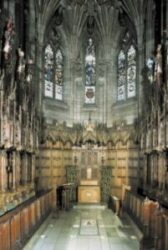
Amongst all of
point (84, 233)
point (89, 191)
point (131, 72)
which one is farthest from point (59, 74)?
point (84, 233)

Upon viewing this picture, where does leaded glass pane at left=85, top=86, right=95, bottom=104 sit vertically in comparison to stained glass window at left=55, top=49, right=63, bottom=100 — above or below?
below

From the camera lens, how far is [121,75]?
3262cm

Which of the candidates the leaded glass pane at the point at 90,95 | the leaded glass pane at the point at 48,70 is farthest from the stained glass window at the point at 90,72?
the leaded glass pane at the point at 48,70

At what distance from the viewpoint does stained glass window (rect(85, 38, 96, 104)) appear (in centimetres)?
3309

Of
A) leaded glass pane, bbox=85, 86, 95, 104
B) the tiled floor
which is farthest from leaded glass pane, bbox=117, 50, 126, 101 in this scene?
the tiled floor

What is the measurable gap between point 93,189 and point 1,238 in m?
18.6

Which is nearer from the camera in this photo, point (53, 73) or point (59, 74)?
point (53, 73)

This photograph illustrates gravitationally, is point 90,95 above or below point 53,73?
below

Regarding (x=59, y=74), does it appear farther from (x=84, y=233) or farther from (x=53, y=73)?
(x=84, y=233)

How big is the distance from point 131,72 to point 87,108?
4.57m

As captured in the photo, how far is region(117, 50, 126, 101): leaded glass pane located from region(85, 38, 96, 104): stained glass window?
7.07ft

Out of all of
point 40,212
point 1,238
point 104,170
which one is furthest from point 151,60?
point 1,238

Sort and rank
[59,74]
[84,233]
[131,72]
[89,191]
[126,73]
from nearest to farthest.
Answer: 1. [84,233]
2. [89,191]
3. [131,72]
4. [126,73]
5. [59,74]

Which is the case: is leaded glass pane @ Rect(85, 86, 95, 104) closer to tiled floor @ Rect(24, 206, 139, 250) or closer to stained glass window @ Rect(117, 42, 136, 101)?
stained glass window @ Rect(117, 42, 136, 101)
